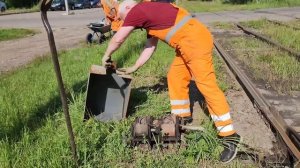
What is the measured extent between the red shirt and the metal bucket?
1.07 m

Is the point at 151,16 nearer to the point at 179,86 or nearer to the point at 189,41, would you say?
the point at 189,41

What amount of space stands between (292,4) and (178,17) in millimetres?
28447

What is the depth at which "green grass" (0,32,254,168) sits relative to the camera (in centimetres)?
414

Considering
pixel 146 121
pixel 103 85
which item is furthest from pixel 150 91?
pixel 146 121

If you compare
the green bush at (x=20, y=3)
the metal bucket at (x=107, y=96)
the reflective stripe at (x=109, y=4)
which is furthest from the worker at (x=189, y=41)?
the green bush at (x=20, y=3)

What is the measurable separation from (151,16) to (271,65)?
4.44 m

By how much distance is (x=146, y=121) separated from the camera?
474 cm

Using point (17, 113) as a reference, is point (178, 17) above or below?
above

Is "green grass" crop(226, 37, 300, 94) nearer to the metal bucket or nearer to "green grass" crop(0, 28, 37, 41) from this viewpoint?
the metal bucket

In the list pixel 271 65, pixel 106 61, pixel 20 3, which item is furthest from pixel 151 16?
pixel 20 3

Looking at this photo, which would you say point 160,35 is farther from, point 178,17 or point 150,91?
point 150,91

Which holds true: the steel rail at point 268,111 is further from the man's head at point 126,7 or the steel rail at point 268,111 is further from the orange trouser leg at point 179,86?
the man's head at point 126,7

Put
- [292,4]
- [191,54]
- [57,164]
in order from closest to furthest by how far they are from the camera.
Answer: [57,164] < [191,54] < [292,4]

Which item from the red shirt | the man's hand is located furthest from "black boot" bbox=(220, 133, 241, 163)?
the man's hand
